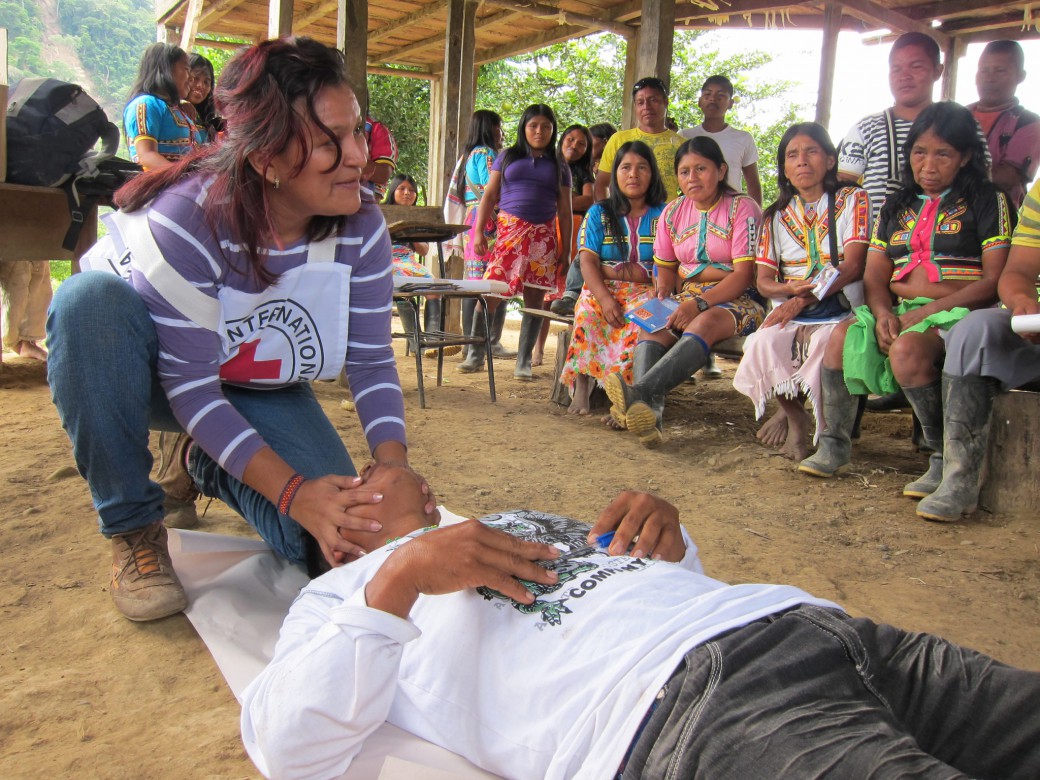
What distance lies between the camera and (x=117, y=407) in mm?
1998

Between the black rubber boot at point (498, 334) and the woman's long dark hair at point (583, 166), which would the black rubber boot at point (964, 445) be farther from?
the woman's long dark hair at point (583, 166)

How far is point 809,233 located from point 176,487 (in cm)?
307

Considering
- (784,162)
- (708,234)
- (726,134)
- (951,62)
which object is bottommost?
(708,234)

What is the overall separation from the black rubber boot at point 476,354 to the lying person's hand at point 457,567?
498cm

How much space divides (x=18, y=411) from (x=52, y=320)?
264 cm

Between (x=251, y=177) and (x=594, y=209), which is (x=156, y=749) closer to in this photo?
(x=251, y=177)

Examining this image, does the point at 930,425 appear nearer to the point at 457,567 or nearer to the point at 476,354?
the point at 457,567

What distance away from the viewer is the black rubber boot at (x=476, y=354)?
6.40 metres

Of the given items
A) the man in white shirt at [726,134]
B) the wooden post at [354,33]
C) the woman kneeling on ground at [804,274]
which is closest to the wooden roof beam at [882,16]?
the man in white shirt at [726,134]

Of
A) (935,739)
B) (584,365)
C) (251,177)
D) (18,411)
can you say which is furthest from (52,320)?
(584,365)

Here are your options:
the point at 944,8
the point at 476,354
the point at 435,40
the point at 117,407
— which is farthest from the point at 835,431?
the point at 435,40

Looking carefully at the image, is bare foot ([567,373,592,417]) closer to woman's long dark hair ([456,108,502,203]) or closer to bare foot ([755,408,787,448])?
bare foot ([755,408,787,448])

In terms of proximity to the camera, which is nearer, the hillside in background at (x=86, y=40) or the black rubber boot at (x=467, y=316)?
the black rubber boot at (x=467, y=316)

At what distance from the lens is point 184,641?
2.03 m
